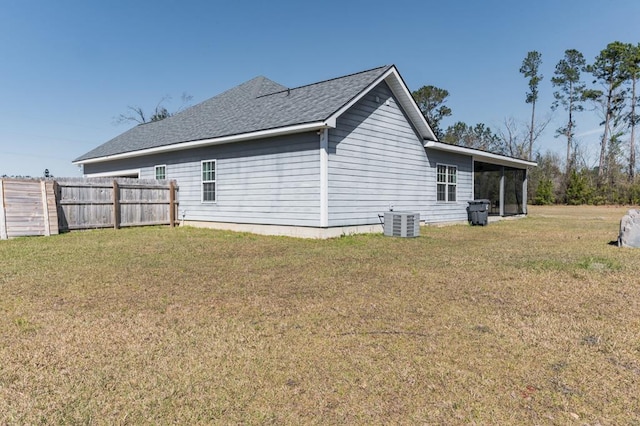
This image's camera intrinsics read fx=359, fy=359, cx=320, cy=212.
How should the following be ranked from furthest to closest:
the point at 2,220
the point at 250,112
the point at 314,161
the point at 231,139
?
1. the point at 250,112
2. the point at 231,139
3. the point at 2,220
4. the point at 314,161

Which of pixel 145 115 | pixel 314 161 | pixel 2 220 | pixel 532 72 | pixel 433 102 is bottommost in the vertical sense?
pixel 2 220

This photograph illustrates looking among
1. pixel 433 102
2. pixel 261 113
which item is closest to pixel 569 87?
pixel 433 102

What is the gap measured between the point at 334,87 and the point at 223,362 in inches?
425

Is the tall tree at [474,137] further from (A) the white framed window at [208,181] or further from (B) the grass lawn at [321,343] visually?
(B) the grass lawn at [321,343]

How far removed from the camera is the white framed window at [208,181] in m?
12.9

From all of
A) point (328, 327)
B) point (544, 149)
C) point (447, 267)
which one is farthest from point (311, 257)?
point (544, 149)

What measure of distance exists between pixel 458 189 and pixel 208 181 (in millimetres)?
10531

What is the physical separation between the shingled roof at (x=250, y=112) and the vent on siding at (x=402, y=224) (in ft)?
12.2

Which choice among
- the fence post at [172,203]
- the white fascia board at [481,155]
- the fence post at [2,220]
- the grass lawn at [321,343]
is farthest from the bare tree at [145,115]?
the grass lawn at [321,343]

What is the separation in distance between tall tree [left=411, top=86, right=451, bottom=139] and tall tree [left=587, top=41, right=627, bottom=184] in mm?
14708

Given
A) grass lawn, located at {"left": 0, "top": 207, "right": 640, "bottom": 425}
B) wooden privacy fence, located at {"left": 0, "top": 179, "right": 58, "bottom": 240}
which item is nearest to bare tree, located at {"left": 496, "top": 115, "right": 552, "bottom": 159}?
grass lawn, located at {"left": 0, "top": 207, "right": 640, "bottom": 425}

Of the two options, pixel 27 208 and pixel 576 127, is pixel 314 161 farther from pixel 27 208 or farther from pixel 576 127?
pixel 576 127

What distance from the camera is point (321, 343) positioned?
10.5 ft

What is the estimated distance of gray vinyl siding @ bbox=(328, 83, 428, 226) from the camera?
34.1ft
